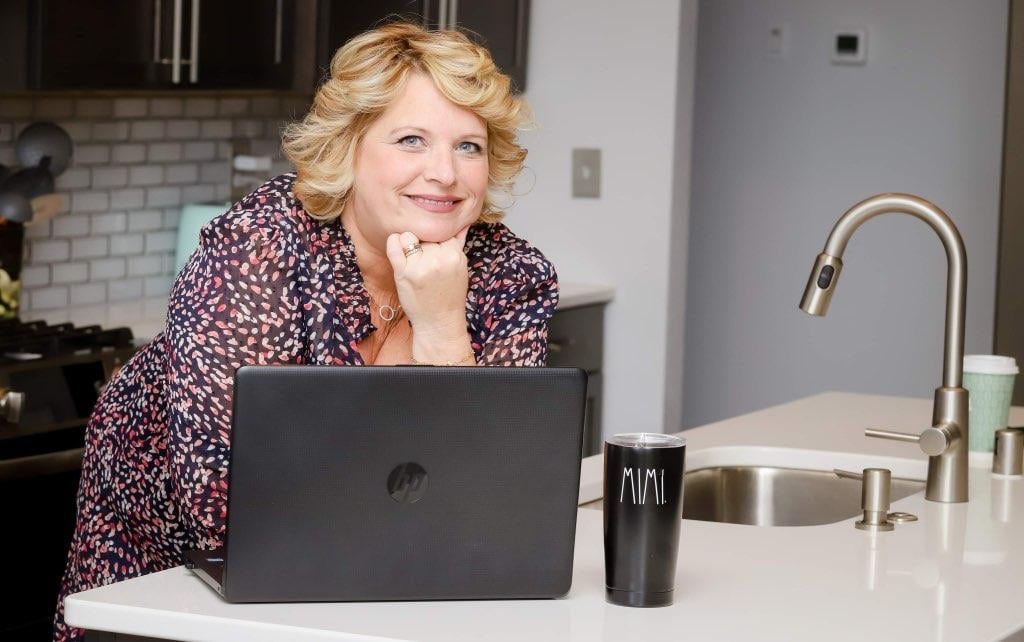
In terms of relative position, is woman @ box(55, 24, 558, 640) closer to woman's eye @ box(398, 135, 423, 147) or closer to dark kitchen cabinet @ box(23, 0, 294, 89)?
woman's eye @ box(398, 135, 423, 147)

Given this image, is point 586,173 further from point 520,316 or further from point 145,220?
point 520,316

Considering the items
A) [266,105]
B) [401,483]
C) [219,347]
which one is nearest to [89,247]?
[266,105]

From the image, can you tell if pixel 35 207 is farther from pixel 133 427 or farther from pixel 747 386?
pixel 747 386

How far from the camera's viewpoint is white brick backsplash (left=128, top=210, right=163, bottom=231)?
13.5 feet

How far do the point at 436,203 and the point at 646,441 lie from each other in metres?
0.60

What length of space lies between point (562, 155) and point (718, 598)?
9.97 feet

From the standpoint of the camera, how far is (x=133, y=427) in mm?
2186

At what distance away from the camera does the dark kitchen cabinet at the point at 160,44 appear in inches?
130

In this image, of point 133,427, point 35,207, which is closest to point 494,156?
point 133,427

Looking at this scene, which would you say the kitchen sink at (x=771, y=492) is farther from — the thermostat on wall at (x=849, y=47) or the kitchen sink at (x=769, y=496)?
the thermostat on wall at (x=849, y=47)

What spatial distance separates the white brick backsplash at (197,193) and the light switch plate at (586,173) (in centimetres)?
106

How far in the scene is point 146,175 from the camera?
414 centimetres

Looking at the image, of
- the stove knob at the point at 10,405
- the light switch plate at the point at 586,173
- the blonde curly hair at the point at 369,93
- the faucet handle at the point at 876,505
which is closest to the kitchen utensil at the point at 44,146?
the stove knob at the point at 10,405

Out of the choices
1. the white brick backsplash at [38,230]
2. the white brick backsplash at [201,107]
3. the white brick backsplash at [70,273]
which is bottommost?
the white brick backsplash at [70,273]
